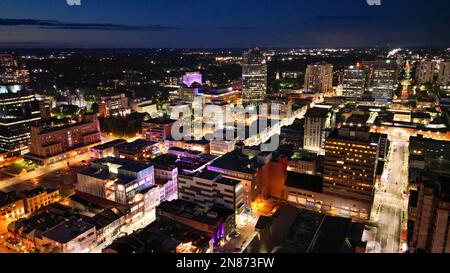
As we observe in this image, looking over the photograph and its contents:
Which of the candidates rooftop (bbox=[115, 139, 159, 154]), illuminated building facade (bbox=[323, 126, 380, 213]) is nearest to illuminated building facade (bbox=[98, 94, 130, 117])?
rooftop (bbox=[115, 139, 159, 154])

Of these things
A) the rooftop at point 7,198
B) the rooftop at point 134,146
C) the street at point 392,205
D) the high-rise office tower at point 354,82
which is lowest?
the street at point 392,205

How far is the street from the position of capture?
9977mm

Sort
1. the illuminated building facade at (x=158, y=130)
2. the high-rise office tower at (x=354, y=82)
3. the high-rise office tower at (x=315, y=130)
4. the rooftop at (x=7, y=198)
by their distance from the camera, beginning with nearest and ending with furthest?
the rooftop at (x=7, y=198) → the high-rise office tower at (x=315, y=130) → the illuminated building facade at (x=158, y=130) → the high-rise office tower at (x=354, y=82)

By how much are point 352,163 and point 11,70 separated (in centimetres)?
3490

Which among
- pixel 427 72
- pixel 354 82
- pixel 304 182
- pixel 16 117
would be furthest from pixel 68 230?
pixel 427 72

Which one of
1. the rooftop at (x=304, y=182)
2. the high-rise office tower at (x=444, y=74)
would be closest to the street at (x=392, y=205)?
the rooftop at (x=304, y=182)

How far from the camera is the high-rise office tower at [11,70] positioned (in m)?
32.8

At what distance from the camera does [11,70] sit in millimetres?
33375

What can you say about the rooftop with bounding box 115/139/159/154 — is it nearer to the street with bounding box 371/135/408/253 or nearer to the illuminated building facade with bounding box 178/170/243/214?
the illuminated building facade with bounding box 178/170/243/214

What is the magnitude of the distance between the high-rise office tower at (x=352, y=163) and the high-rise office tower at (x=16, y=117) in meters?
15.2

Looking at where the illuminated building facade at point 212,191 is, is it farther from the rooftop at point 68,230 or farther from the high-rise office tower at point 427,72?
the high-rise office tower at point 427,72

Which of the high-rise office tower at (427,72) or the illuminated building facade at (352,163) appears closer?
the illuminated building facade at (352,163)

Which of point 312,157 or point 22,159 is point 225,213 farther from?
point 22,159

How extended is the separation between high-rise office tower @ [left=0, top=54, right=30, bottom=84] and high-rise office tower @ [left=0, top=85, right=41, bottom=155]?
14068 millimetres
